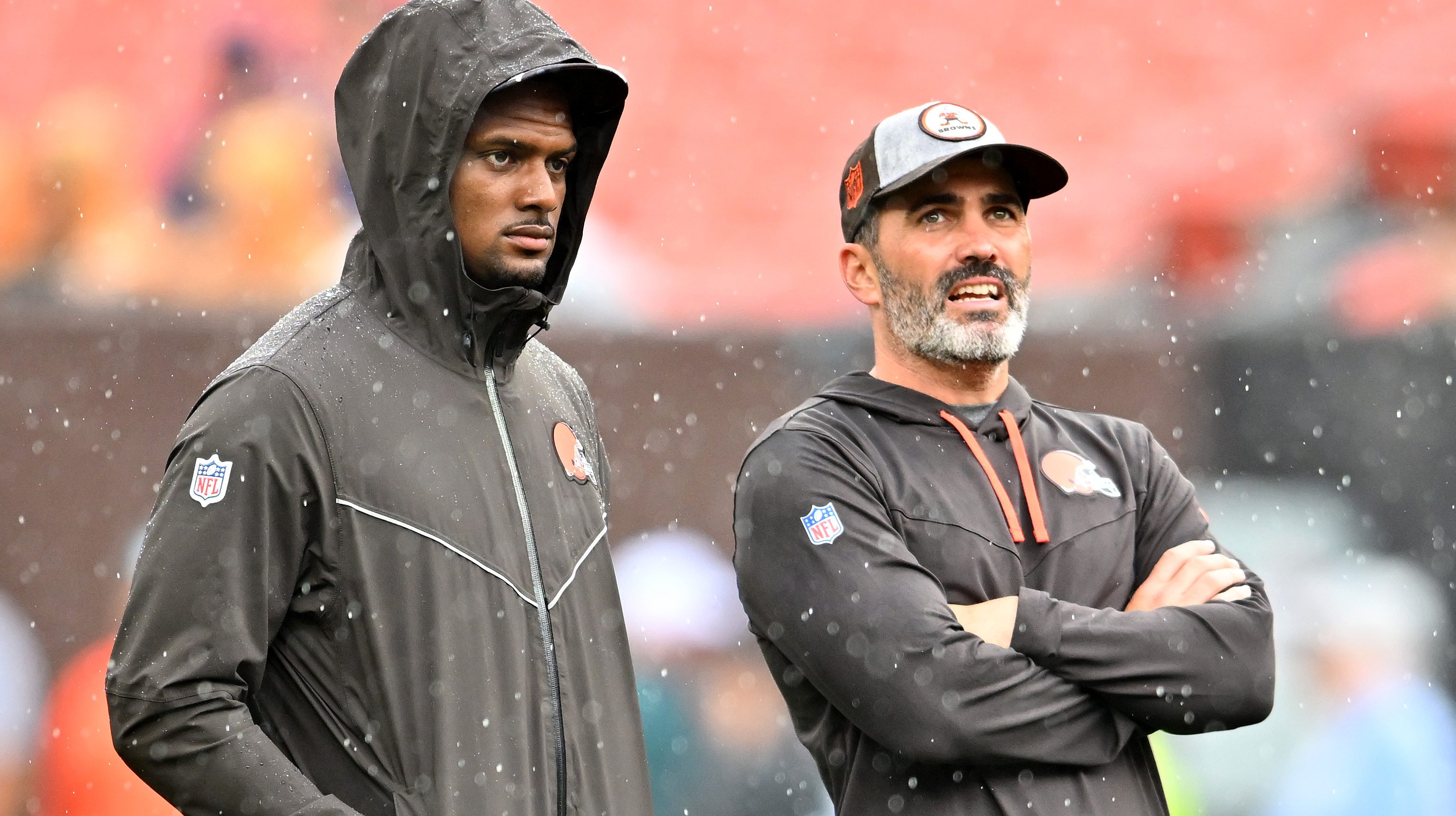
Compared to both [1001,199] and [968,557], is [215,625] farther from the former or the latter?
[1001,199]

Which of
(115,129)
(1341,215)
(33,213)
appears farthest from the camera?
(1341,215)

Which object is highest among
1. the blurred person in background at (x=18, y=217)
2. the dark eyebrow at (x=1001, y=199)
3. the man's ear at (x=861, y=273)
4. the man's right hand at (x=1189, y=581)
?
the blurred person in background at (x=18, y=217)

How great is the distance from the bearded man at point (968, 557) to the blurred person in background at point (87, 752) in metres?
2.77

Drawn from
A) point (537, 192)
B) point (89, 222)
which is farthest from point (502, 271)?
point (89, 222)

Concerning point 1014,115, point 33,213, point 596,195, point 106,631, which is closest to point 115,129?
point 33,213

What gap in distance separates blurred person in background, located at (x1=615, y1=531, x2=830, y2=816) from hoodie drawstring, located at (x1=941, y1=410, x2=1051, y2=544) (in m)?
2.63

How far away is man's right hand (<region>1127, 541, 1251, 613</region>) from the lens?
7.58 ft

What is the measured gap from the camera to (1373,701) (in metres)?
5.23

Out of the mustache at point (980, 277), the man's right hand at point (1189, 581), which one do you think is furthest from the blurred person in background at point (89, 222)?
the man's right hand at point (1189, 581)

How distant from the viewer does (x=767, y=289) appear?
290 inches

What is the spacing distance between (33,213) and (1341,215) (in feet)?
17.9

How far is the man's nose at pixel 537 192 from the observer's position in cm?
207

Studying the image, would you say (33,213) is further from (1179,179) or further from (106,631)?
(1179,179)

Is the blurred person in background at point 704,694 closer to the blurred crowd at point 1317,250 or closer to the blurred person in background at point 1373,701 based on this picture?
the blurred person in background at point 1373,701
